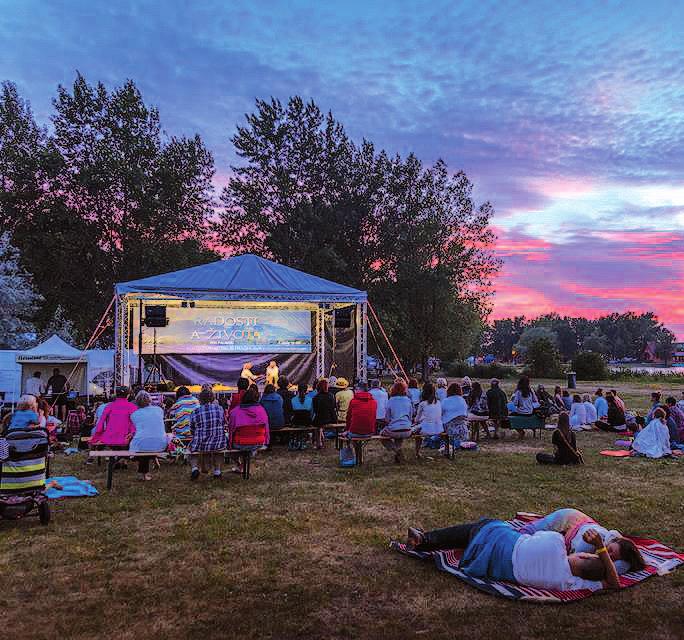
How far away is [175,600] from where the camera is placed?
4.07 metres

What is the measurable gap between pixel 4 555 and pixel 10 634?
170 cm

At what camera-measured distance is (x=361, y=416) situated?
29.7ft

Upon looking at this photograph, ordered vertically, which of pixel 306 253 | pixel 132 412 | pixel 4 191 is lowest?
pixel 132 412

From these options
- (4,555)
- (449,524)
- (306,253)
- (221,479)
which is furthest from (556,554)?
(306,253)

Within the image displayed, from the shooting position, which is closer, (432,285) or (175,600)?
(175,600)

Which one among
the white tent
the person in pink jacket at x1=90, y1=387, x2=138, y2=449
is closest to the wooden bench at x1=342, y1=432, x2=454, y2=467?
the person in pink jacket at x1=90, y1=387, x2=138, y2=449

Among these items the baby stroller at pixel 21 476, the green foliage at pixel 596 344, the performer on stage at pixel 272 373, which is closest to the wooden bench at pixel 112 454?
the baby stroller at pixel 21 476

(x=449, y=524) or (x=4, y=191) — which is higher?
(x=4, y=191)

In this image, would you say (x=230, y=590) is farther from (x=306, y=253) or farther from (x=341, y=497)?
(x=306, y=253)

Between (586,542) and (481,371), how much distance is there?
3903cm

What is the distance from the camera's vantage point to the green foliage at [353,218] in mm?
29578

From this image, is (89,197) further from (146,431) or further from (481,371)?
(481,371)

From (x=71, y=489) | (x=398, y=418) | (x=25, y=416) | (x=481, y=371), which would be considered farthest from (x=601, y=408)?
(x=481, y=371)

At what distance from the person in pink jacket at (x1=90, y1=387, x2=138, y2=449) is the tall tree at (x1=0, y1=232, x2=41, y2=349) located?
17.4 m
